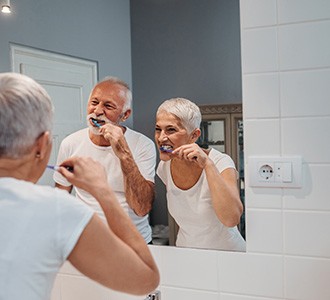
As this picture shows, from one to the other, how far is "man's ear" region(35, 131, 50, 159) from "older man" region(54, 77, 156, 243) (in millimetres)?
604

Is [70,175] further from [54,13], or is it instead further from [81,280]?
[54,13]

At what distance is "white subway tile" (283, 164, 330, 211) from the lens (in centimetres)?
120

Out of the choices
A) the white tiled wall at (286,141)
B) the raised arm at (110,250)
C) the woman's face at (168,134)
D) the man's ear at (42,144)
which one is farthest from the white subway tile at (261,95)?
the man's ear at (42,144)

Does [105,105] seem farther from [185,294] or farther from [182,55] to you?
[185,294]

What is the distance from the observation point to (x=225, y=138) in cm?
134

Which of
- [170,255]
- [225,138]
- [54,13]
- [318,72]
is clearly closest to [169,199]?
[170,255]

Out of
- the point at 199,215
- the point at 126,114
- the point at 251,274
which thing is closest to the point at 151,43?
the point at 126,114

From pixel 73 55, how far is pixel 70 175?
76 cm

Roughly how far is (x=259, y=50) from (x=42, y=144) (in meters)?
0.70

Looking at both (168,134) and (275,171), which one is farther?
(168,134)

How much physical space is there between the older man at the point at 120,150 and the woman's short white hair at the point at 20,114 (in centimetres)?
64

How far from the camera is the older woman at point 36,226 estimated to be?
0.81 m

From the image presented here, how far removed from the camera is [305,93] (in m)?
1.20

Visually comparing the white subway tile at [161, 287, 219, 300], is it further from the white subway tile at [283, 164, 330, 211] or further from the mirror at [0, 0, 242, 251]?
the white subway tile at [283, 164, 330, 211]
